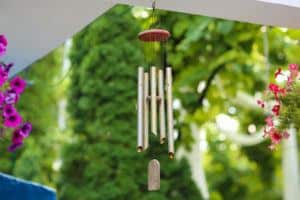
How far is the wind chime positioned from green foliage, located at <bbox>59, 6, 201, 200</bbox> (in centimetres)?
194

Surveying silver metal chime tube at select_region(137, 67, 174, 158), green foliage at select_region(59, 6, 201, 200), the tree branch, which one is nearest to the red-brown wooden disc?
silver metal chime tube at select_region(137, 67, 174, 158)

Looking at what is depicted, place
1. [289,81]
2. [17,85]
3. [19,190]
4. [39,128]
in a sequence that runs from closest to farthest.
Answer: [17,85] < [289,81] < [19,190] < [39,128]

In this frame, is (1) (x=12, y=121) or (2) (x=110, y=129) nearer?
(1) (x=12, y=121)

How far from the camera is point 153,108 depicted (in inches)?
96.7

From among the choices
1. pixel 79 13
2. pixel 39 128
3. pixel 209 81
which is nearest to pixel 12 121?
pixel 79 13

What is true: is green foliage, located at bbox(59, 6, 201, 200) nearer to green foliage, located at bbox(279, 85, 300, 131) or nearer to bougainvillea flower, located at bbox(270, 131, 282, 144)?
bougainvillea flower, located at bbox(270, 131, 282, 144)

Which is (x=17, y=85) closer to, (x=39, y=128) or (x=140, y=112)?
(x=140, y=112)

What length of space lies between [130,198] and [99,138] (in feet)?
1.90

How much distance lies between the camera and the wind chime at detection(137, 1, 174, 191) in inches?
95.7

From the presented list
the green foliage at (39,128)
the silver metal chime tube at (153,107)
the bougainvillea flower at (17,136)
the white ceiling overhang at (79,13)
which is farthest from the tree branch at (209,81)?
the bougainvillea flower at (17,136)

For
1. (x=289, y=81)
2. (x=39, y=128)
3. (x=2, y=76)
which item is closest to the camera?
(x=2, y=76)

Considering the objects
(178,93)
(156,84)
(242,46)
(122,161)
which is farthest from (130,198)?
(156,84)

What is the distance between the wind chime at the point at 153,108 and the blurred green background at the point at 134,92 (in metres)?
1.57

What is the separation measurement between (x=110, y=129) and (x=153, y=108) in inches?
84.9
